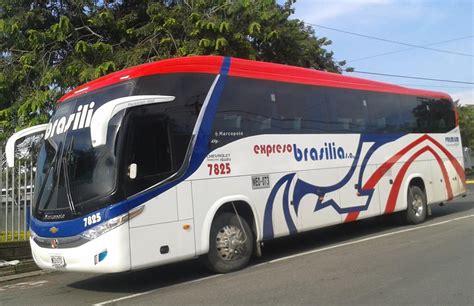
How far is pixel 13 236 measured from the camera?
11.3 m

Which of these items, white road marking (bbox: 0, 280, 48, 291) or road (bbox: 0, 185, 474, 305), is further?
white road marking (bbox: 0, 280, 48, 291)

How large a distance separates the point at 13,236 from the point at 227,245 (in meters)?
5.57

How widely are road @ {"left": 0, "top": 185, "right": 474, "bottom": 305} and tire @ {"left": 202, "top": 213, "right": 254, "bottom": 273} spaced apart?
7.1 inches

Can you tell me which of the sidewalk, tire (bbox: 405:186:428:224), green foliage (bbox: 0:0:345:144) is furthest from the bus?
green foliage (bbox: 0:0:345:144)

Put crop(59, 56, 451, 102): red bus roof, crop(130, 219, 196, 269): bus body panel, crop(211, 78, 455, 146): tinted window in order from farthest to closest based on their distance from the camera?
crop(211, 78, 455, 146): tinted window
crop(59, 56, 451, 102): red bus roof
crop(130, 219, 196, 269): bus body panel

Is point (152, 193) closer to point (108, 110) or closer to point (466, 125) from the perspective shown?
point (108, 110)

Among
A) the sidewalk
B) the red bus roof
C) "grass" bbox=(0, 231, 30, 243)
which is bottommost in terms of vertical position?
the sidewalk

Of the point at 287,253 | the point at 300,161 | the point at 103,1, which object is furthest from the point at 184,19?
the point at 287,253

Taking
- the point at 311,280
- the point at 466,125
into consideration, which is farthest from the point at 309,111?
the point at 466,125

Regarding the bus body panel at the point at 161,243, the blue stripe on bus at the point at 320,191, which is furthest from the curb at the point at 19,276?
the blue stripe on bus at the point at 320,191

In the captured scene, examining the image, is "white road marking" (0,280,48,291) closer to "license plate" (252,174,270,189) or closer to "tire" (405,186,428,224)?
"license plate" (252,174,270,189)

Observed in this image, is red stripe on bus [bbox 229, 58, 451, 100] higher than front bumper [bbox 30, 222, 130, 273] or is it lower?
higher

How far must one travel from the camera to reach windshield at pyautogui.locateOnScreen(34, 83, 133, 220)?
7.24 m

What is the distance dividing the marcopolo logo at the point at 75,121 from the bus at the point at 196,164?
0.02 meters
